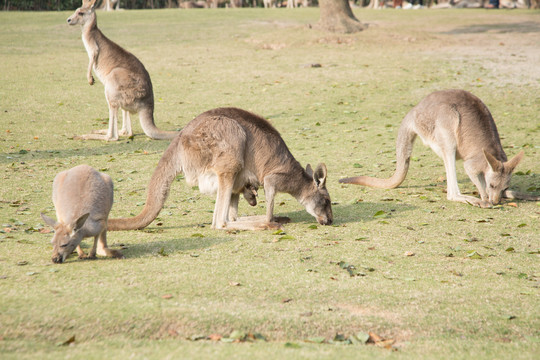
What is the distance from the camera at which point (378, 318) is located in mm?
3871

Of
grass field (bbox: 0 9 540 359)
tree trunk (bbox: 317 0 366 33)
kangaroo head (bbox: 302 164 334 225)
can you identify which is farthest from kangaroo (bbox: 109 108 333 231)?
tree trunk (bbox: 317 0 366 33)

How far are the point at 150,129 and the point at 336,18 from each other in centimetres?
1087

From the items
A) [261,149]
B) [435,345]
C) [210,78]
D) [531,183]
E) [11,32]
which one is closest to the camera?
[435,345]

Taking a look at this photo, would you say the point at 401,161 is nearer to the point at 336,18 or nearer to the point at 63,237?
the point at 63,237

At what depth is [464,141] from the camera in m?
7.05

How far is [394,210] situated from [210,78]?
905cm

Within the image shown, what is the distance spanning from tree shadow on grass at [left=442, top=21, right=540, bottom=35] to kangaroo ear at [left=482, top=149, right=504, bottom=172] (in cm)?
1549

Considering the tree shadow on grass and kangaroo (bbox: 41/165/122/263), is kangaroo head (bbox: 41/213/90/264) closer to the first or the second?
kangaroo (bbox: 41/165/122/263)

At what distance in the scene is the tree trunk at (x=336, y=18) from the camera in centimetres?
1869

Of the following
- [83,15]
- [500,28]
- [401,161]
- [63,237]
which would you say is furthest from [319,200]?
[500,28]

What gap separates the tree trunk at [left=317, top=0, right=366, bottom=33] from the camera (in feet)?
61.3

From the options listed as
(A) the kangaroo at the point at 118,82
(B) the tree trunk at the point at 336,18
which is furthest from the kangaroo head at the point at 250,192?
(B) the tree trunk at the point at 336,18

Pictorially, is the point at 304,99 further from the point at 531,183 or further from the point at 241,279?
the point at 241,279

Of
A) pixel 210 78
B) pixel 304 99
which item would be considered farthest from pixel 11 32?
pixel 304 99
